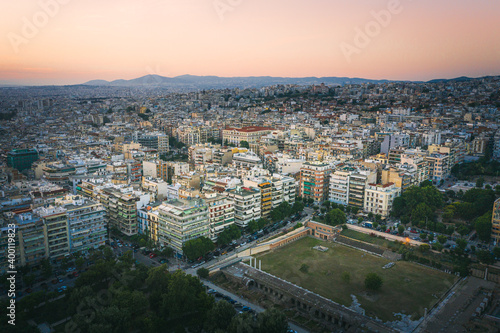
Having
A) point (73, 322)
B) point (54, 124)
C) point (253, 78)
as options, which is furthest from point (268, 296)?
point (253, 78)

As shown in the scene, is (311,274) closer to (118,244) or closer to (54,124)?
(118,244)

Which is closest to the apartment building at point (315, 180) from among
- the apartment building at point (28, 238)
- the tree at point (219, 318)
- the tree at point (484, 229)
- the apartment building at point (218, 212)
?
the apartment building at point (218, 212)

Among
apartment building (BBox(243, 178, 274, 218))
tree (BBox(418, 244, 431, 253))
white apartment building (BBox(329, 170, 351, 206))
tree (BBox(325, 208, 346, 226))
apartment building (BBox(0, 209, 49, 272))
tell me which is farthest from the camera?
white apartment building (BBox(329, 170, 351, 206))

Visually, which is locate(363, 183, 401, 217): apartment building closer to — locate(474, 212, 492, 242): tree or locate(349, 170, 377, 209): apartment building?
locate(349, 170, 377, 209): apartment building

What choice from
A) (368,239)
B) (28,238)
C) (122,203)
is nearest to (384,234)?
(368,239)

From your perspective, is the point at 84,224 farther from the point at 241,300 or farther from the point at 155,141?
the point at 155,141

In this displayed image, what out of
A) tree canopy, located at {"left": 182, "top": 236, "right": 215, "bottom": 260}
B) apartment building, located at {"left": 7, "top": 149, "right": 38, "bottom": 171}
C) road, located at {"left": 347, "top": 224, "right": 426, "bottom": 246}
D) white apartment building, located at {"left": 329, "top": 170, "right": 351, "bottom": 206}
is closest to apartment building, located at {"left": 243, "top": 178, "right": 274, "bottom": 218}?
road, located at {"left": 347, "top": 224, "right": 426, "bottom": 246}

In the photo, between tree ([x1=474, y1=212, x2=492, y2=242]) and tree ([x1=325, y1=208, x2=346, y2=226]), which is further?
tree ([x1=325, y1=208, x2=346, y2=226])
